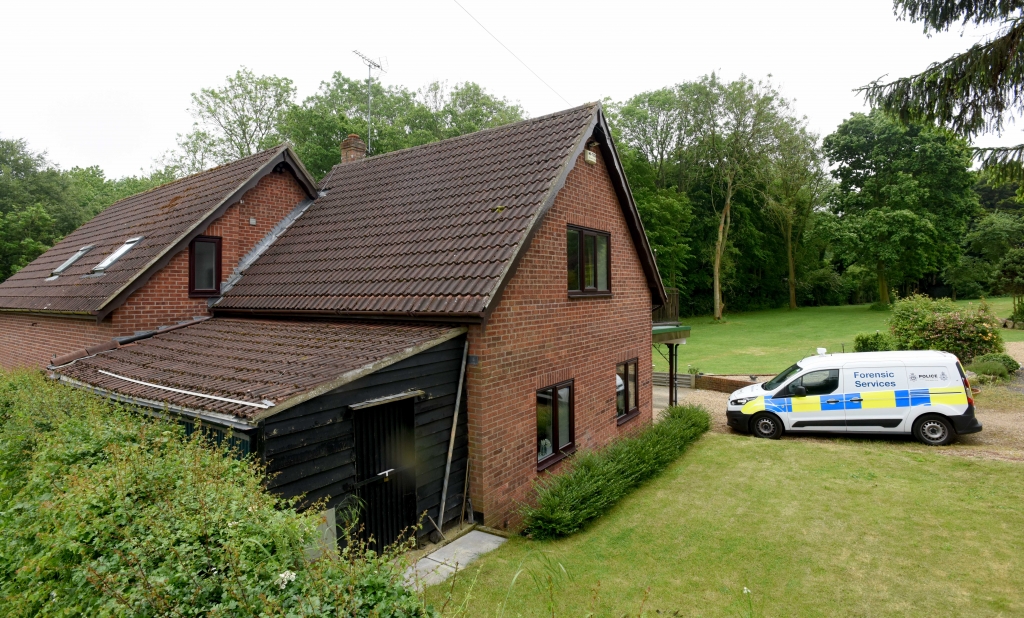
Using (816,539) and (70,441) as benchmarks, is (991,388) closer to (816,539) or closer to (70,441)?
(816,539)

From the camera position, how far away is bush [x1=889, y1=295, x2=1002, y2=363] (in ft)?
61.5

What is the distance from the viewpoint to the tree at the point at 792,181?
1524 inches

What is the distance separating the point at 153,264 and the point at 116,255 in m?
2.42

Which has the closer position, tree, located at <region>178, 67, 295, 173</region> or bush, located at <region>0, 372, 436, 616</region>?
bush, located at <region>0, 372, 436, 616</region>

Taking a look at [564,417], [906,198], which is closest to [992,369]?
[564,417]

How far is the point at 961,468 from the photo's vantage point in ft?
32.6

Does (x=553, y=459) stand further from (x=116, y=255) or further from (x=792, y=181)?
(x=792, y=181)

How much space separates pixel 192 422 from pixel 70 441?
1.01m

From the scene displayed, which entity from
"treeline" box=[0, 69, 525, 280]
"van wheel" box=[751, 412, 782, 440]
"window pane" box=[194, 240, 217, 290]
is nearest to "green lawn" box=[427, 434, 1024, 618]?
"van wheel" box=[751, 412, 782, 440]

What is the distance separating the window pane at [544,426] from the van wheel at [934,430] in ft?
29.4

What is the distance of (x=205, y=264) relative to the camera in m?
10.7

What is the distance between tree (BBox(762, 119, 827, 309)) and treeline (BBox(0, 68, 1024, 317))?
0.12 m

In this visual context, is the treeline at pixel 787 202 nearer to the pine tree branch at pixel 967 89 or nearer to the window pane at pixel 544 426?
the pine tree branch at pixel 967 89

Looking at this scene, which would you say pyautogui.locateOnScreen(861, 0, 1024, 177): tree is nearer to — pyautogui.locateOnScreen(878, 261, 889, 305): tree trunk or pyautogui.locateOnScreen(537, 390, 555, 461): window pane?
pyautogui.locateOnScreen(537, 390, 555, 461): window pane
